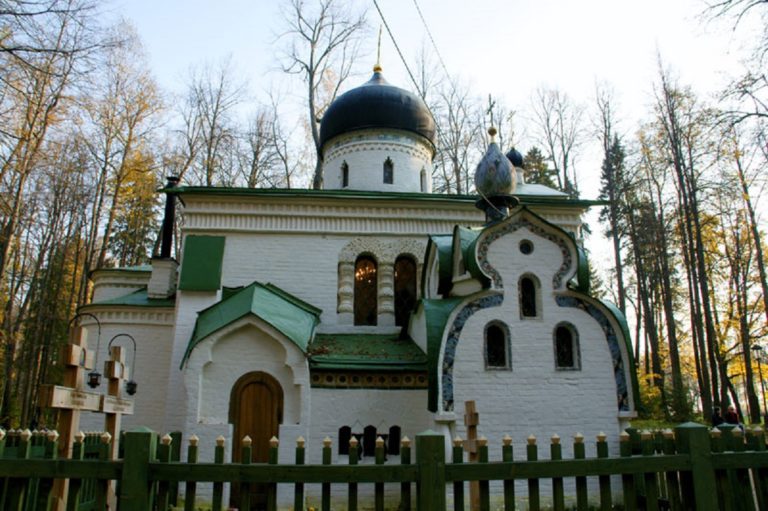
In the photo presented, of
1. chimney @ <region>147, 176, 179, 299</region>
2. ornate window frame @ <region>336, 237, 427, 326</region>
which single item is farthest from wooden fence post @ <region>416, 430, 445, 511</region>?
chimney @ <region>147, 176, 179, 299</region>

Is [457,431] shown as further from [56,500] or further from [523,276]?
[56,500]

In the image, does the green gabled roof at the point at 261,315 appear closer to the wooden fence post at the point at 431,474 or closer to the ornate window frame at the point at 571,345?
the ornate window frame at the point at 571,345

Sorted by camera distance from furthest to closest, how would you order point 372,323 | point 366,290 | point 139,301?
point 366,290, point 372,323, point 139,301

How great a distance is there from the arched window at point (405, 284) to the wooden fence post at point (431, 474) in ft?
26.3

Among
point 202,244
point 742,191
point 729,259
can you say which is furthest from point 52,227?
point 729,259

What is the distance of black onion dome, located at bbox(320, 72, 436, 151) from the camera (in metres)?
14.3

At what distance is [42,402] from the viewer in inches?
175

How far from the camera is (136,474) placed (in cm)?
367

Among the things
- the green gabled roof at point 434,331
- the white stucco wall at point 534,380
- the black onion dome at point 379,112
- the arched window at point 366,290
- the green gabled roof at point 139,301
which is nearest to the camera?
the green gabled roof at point 434,331

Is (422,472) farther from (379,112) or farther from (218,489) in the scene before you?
(379,112)

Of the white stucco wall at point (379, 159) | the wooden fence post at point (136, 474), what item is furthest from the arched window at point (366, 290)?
the wooden fence post at point (136, 474)

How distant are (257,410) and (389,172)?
24.1 ft

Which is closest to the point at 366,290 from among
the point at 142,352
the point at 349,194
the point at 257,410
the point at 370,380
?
the point at 349,194

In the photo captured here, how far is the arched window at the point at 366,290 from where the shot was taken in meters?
11.7
